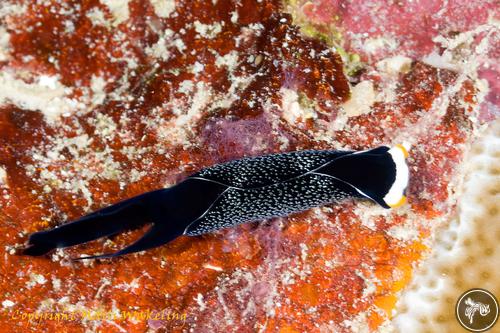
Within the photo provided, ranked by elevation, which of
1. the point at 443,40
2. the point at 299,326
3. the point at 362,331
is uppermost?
the point at 443,40

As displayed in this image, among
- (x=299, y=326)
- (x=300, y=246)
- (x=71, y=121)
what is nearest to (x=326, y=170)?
(x=300, y=246)

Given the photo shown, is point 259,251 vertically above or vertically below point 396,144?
below

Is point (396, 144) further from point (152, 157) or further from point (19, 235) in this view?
point (19, 235)

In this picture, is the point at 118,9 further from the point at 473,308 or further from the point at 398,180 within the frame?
the point at 473,308

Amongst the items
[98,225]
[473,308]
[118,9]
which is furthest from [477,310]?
[118,9]

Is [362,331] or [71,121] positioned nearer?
[71,121]

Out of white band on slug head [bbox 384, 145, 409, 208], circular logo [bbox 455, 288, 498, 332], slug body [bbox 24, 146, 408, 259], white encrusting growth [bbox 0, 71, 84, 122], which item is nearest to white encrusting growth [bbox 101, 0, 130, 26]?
white encrusting growth [bbox 0, 71, 84, 122]

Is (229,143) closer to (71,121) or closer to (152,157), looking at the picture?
(152,157)
